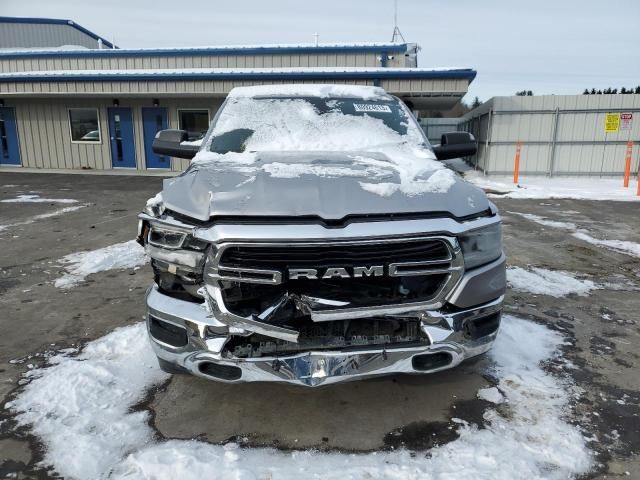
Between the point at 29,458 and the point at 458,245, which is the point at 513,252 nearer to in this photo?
the point at 458,245

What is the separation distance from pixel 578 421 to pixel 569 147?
1579 centimetres

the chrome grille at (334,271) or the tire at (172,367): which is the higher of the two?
the chrome grille at (334,271)

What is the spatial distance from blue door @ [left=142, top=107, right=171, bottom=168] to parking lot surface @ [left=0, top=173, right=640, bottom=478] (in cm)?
1174

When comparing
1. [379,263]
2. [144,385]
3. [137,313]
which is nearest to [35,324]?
[137,313]

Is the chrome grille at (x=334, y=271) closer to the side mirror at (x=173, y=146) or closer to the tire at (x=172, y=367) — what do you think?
the tire at (x=172, y=367)

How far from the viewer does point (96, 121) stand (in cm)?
1870

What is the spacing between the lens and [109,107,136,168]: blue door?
18391mm

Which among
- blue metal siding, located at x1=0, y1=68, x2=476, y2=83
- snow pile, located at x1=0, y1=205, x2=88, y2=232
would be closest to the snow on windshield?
snow pile, located at x1=0, y1=205, x2=88, y2=232

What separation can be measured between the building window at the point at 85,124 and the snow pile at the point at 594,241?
54.7 feet

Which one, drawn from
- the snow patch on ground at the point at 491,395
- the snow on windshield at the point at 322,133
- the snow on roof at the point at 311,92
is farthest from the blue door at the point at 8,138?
the snow patch on ground at the point at 491,395

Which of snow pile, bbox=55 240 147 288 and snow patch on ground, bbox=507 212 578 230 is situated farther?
snow patch on ground, bbox=507 212 578 230

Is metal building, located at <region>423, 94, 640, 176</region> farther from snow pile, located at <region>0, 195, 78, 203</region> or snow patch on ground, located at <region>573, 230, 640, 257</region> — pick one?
snow pile, located at <region>0, 195, 78, 203</region>

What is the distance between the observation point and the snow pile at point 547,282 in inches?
195

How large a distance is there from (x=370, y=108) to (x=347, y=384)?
7.92 ft
